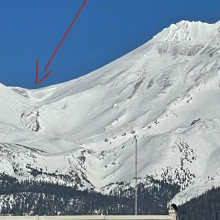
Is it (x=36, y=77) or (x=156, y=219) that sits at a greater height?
(x=36, y=77)

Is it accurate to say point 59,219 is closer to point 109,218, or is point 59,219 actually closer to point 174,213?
point 109,218

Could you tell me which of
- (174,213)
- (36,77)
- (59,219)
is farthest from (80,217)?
(36,77)

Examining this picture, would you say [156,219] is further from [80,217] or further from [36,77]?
[36,77]

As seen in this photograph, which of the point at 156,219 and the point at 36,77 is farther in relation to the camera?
the point at 36,77

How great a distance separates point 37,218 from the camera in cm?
6225

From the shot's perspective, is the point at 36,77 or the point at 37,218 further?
the point at 36,77

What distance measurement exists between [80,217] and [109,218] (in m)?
1.72

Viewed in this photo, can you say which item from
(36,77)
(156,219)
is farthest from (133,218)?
(36,77)

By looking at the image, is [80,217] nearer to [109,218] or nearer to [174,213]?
[109,218]

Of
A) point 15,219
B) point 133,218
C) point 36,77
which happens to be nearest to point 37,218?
point 15,219

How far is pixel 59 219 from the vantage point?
6181 centimetres

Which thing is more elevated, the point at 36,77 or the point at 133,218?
the point at 36,77

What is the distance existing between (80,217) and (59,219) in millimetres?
1368

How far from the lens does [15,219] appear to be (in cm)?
6206
